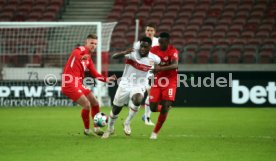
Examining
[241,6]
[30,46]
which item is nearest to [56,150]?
[30,46]

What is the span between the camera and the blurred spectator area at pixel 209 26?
26.2 meters

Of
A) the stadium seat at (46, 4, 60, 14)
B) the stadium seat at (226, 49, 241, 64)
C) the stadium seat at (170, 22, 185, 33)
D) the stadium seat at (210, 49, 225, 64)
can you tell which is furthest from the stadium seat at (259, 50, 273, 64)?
the stadium seat at (46, 4, 60, 14)

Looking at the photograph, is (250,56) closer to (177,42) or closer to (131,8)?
(177,42)

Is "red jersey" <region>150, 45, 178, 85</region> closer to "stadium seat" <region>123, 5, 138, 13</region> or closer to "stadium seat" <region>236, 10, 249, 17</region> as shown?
"stadium seat" <region>236, 10, 249, 17</region>

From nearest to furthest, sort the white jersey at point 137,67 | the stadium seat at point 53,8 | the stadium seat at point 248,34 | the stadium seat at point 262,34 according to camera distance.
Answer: the white jersey at point 137,67, the stadium seat at point 262,34, the stadium seat at point 248,34, the stadium seat at point 53,8

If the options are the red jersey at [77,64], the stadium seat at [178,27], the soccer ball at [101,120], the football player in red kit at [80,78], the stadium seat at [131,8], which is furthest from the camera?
the stadium seat at [131,8]

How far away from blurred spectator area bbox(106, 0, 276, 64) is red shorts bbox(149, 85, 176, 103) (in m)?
13.1

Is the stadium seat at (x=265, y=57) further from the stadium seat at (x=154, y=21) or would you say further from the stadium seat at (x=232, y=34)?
the stadium seat at (x=154, y=21)

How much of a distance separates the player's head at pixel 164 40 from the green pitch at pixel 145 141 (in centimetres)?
176

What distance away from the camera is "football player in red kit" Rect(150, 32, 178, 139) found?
40.1 feet

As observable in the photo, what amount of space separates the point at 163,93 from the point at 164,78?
0.31 metres

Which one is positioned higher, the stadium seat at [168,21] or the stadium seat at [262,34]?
the stadium seat at [168,21]

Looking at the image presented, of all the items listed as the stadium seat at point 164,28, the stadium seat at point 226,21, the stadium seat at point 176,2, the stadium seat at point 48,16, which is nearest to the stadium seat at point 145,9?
the stadium seat at point 176,2

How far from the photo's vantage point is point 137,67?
12586 mm
